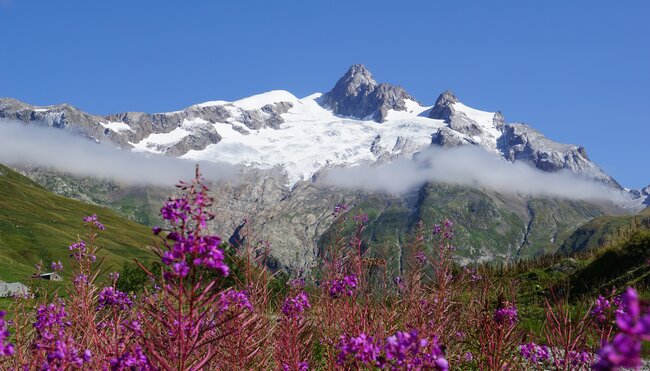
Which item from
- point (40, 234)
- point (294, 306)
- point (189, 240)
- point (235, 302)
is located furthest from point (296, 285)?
point (40, 234)

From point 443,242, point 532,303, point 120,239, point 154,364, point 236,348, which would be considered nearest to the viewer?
point 154,364

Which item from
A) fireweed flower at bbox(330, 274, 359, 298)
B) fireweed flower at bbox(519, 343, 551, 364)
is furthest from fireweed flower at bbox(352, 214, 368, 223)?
fireweed flower at bbox(519, 343, 551, 364)

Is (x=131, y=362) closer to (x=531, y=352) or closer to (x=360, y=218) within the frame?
(x=531, y=352)

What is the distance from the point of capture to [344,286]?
6.70 meters

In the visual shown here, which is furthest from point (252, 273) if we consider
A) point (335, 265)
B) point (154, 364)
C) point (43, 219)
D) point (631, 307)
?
point (43, 219)

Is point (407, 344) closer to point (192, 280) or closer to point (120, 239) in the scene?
point (192, 280)

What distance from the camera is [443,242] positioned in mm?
9859

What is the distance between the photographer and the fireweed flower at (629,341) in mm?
1359

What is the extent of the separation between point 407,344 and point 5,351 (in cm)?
201

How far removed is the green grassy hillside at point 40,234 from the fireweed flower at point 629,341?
183 ft

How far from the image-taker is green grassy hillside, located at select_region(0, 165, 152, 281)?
359 feet

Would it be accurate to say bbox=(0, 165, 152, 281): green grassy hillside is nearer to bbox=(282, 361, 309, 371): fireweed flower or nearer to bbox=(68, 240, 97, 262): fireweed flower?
bbox=(68, 240, 97, 262): fireweed flower

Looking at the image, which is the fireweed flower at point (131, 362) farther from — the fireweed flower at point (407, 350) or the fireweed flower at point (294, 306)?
the fireweed flower at point (294, 306)

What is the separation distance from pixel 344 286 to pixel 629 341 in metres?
5.42
